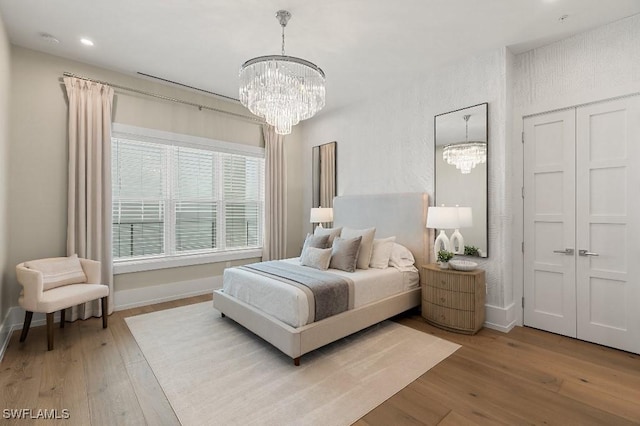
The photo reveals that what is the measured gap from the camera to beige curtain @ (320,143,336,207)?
5180 mm

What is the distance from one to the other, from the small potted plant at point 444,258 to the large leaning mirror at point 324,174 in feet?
7.61

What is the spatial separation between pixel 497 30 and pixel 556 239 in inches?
87.7

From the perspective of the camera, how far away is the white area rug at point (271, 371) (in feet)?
6.20

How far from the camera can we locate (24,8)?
258 cm

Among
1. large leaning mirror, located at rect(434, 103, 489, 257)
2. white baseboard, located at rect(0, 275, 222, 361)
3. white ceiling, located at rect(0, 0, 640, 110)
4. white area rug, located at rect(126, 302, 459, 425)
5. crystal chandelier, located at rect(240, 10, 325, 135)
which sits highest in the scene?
white ceiling, located at rect(0, 0, 640, 110)

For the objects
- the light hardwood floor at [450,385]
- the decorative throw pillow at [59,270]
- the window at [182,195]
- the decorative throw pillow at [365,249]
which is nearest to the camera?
the light hardwood floor at [450,385]

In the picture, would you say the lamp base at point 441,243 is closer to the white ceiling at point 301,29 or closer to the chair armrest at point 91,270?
the white ceiling at point 301,29

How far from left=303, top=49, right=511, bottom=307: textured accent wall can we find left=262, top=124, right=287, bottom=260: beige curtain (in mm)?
609

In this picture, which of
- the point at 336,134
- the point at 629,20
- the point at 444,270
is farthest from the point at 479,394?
the point at 336,134

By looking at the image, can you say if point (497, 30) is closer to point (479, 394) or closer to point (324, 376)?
point (479, 394)

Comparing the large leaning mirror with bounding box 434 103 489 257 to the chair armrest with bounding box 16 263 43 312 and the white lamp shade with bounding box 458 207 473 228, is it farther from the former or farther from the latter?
the chair armrest with bounding box 16 263 43 312

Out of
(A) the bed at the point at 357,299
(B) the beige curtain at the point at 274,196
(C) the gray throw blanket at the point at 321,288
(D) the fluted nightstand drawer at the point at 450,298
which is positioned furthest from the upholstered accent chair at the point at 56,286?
(D) the fluted nightstand drawer at the point at 450,298

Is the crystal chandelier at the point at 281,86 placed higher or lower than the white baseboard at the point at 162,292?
higher

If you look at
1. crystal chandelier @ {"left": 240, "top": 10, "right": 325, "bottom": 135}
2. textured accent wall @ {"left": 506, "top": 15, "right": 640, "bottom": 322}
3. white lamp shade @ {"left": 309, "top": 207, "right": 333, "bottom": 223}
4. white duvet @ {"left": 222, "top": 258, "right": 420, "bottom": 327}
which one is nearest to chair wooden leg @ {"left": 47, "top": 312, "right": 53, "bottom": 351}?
white duvet @ {"left": 222, "top": 258, "right": 420, "bottom": 327}
